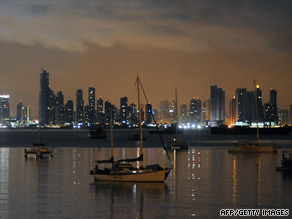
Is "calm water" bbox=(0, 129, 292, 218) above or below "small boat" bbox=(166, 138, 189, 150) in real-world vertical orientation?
below

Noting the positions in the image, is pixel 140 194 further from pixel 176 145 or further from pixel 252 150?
pixel 176 145

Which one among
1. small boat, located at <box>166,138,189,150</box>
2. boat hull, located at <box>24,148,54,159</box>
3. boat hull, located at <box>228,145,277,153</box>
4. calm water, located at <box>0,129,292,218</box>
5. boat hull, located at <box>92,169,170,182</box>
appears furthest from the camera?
small boat, located at <box>166,138,189,150</box>

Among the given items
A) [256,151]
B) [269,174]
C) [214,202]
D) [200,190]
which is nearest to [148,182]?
[200,190]

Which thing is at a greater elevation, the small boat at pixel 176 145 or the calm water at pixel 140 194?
the small boat at pixel 176 145

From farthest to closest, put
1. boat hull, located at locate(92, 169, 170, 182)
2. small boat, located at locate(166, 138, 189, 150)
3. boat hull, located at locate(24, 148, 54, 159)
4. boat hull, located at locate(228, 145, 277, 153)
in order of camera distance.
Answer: small boat, located at locate(166, 138, 189, 150), boat hull, located at locate(228, 145, 277, 153), boat hull, located at locate(24, 148, 54, 159), boat hull, located at locate(92, 169, 170, 182)

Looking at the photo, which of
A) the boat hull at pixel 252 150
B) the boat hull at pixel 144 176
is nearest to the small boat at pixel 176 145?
the boat hull at pixel 252 150

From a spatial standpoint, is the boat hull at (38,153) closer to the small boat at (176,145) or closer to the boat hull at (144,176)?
the small boat at (176,145)

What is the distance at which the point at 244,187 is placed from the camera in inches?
1780

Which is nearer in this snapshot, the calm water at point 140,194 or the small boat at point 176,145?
the calm water at point 140,194

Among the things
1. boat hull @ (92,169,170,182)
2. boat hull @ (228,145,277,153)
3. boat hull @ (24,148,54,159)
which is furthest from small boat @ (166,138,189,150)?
boat hull @ (92,169,170,182)

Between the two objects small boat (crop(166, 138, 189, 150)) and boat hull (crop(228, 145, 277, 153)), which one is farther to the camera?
small boat (crop(166, 138, 189, 150))

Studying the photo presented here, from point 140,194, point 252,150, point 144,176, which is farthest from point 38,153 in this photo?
point 140,194

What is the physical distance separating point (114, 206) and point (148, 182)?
11.3m

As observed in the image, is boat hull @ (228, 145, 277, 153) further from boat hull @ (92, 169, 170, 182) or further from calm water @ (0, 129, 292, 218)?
boat hull @ (92, 169, 170, 182)
